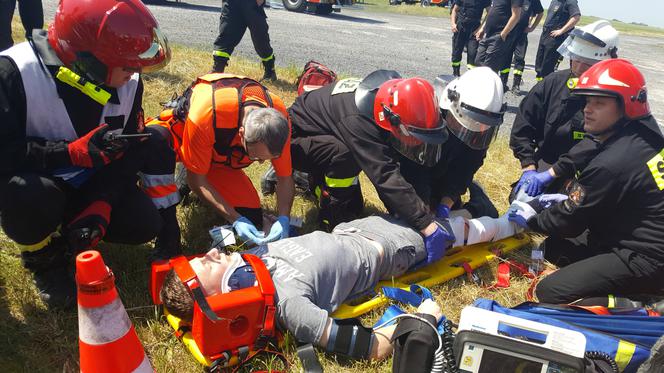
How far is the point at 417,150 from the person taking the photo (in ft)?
11.6

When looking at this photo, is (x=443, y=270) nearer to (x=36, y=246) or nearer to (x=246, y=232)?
(x=246, y=232)

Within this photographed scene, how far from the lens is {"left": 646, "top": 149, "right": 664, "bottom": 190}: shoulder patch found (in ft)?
10.2

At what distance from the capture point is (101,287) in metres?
1.91

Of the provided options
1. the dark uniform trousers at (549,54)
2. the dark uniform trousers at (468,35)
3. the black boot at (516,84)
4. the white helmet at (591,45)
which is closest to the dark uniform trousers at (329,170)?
the white helmet at (591,45)

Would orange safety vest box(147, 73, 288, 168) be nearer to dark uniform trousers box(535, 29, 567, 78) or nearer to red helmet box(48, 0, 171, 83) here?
red helmet box(48, 0, 171, 83)

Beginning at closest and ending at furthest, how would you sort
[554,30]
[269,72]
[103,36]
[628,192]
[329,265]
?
[103,36] → [329,265] → [628,192] → [269,72] → [554,30]

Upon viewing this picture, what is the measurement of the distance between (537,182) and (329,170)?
1898 mm

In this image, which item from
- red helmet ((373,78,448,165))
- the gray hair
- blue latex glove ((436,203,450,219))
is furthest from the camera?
blue latex glove ((436,203,450,219))

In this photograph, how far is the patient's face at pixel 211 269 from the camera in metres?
2.61

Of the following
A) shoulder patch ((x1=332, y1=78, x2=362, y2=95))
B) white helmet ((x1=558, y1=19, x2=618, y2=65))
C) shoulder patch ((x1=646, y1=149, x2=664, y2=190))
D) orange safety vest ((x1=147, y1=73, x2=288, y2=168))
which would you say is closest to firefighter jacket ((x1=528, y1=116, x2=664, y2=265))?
shoulder patch ((x1=646, y1=149, x2=664, y2=190))

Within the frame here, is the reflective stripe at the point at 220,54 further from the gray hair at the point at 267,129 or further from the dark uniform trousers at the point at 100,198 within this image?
the gray hair at the point at 267,129

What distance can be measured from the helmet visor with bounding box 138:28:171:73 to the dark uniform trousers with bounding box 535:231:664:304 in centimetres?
282

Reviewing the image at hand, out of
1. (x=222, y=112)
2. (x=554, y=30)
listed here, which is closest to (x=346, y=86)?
(x=222, y=112)

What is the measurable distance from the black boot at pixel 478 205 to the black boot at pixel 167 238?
2.47 meters
